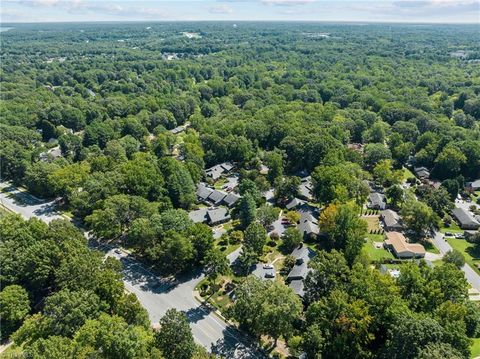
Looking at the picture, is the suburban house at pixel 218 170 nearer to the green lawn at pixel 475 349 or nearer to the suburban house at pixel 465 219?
the suburban house at pixel 465 219

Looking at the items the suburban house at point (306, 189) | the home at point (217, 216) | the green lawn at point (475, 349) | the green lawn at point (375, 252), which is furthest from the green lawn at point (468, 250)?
the home at point (217, 216)

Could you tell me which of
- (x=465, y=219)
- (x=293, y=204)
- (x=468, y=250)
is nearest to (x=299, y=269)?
(x=293, y=204)

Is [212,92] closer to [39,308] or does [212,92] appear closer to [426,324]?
[39,308]

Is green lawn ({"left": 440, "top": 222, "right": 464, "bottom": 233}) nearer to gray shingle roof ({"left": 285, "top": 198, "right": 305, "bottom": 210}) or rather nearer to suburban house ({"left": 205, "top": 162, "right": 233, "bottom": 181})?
gray shingle roof ({"left": 285, "top": 198, "right": 305, "bottom": 210})

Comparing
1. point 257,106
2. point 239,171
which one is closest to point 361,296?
point 239,171

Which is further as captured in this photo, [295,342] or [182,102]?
[182,102]
